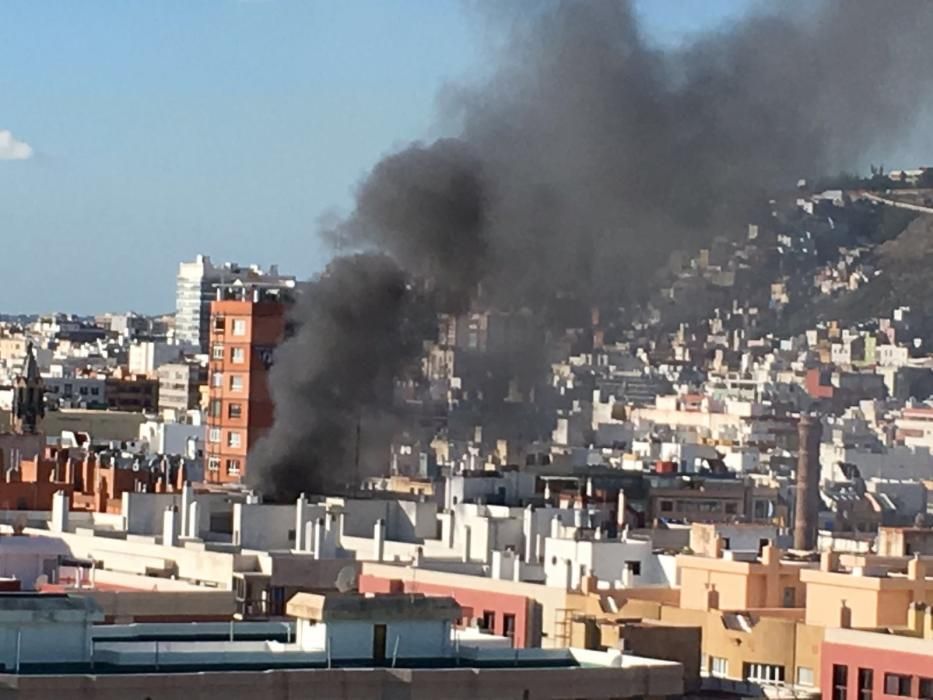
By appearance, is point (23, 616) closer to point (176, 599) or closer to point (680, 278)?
point (176, 599)

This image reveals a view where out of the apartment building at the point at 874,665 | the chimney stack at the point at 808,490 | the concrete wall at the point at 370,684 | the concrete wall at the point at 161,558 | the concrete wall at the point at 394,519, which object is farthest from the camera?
the chimney stack at the point at 808,490

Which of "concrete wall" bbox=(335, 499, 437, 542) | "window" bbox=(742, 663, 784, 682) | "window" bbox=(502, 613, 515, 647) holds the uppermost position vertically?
"concrete wall" bbox=(335, 499, 437, 542)

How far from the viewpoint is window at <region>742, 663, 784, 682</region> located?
28.4m

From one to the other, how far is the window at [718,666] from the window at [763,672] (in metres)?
0.15

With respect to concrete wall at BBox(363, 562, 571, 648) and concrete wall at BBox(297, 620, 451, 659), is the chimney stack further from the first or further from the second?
concrete wall at BBox(297, 620, 451, 659)

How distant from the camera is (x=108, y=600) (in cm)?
2553

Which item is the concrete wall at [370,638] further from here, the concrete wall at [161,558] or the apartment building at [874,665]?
the concrete wall at [161,558]

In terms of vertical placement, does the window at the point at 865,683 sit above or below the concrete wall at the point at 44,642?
below

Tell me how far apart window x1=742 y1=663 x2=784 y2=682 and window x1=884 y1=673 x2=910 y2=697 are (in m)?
2.75

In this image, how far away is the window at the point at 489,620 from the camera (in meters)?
30.5

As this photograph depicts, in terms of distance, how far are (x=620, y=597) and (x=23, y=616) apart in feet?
43.7

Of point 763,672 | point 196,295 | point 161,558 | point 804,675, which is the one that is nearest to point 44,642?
point 804,675

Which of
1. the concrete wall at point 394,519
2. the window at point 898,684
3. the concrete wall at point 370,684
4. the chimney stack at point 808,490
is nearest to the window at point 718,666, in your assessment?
the window at point 898,684

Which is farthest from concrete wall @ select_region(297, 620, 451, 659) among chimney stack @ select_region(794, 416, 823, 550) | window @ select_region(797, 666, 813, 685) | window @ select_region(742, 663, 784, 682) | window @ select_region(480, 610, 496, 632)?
chimney stack @ select_region(794, 416, 823, 550)
